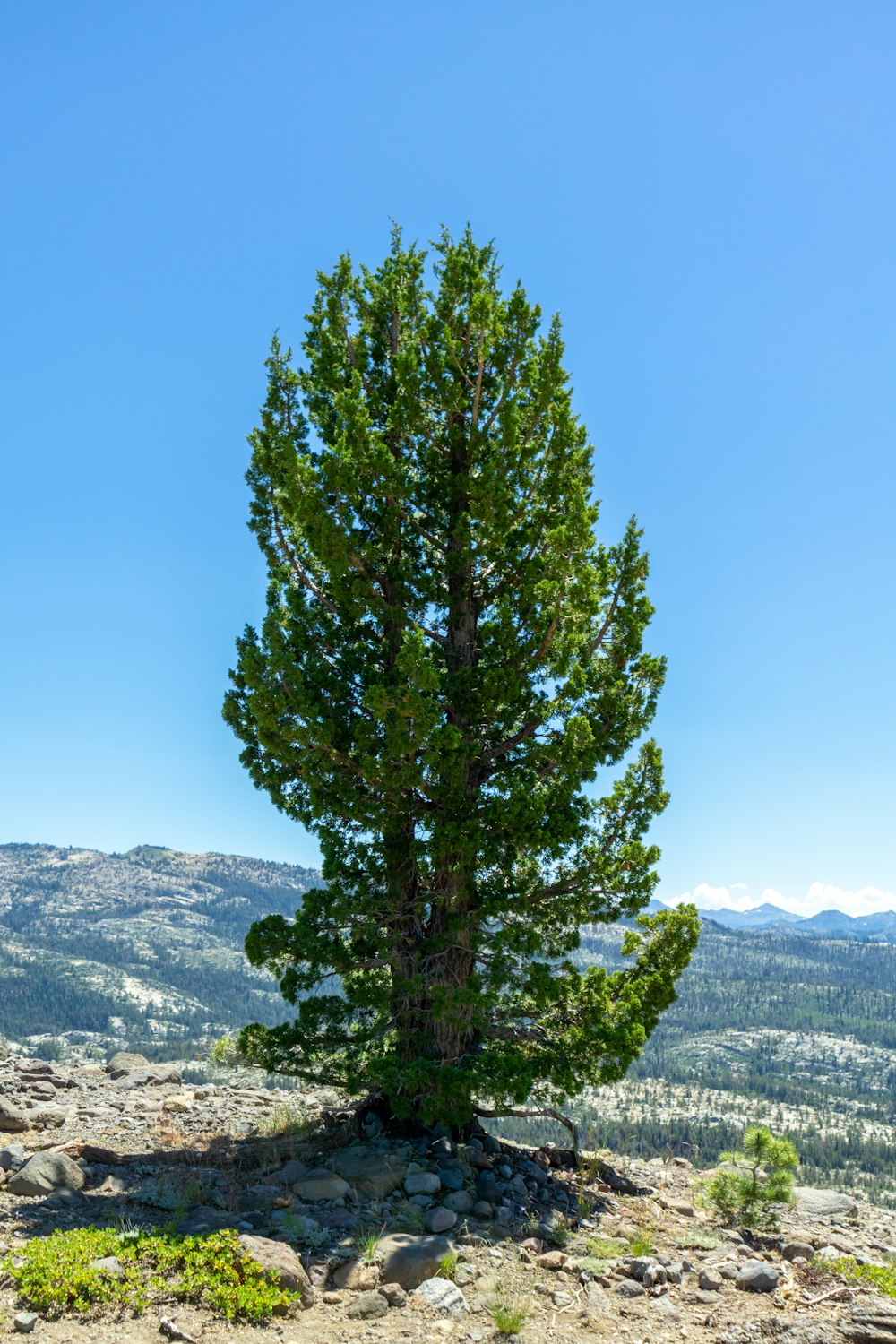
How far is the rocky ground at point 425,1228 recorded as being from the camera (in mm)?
7883

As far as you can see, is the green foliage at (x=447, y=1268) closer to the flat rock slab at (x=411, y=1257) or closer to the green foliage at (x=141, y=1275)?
the flat rock slab at (x=411, y=1257)

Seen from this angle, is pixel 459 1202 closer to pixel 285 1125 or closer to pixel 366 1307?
pixel 366 1307

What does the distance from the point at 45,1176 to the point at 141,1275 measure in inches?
123

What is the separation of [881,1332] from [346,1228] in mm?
5300

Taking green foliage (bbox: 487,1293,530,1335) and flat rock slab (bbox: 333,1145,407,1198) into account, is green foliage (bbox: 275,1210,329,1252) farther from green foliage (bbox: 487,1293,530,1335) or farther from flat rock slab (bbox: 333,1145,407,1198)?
green foliage (bbox: 487,1293,530,1335)

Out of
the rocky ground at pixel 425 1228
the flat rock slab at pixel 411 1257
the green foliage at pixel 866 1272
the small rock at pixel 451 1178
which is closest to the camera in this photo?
the rocky ground at pixel 425 1228

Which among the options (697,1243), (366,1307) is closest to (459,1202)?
(366,1307)

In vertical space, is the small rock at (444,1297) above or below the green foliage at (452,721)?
below

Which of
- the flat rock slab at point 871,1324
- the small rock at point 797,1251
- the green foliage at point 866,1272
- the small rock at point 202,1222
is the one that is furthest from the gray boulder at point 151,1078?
the flat rock slab at point 871,1324

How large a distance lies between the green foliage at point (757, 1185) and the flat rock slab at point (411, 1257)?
4.63 m

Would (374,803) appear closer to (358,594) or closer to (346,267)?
(358,594)

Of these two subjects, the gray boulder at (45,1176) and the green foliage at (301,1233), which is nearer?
the green foliage at (301,1233)

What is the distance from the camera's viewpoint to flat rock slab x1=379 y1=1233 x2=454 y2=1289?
28.4ft

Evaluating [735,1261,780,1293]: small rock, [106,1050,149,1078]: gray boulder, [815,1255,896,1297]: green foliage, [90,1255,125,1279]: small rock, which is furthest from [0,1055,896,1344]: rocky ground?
[106,1050,149,1078]: gray boulder
